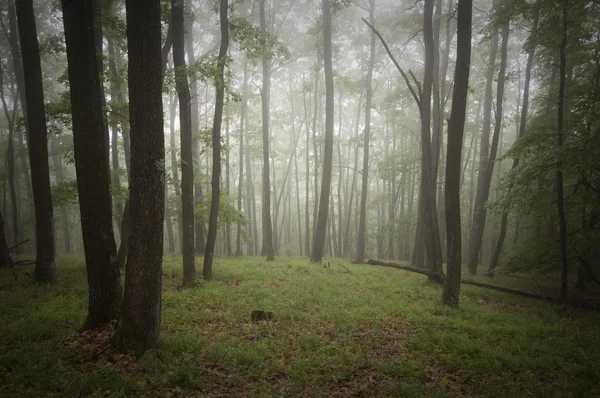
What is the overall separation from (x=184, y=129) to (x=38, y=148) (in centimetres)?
457

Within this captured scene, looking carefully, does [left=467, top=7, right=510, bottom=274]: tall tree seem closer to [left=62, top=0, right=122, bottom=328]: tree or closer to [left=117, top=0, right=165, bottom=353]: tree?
[left=117, top=0, right=165, bottom=353]: tree

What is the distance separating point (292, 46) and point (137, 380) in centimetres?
2184

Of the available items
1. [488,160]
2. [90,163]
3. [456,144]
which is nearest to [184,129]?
[90,163]

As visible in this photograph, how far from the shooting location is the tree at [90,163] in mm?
5367

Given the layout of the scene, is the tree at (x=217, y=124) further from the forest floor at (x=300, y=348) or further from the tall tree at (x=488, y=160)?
the tall tree at (x=488, y=160)

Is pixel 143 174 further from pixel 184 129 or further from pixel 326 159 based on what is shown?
pixel 326 159

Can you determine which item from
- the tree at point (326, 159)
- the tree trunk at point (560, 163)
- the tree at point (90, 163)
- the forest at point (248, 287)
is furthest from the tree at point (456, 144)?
the tree at point (90, 163)

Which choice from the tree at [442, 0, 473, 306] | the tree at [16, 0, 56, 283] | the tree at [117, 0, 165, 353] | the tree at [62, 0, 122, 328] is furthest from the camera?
the tree at [16, 0, 56, 283]

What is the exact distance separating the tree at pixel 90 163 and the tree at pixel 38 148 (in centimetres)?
482

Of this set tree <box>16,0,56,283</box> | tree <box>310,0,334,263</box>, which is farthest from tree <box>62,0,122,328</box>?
tree <box>310,0,334,263</box>

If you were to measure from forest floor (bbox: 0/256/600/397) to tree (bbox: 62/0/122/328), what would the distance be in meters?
0.86

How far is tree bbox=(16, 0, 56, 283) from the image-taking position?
8523mm

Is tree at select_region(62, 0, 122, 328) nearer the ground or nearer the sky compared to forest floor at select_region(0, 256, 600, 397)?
nearer the sky

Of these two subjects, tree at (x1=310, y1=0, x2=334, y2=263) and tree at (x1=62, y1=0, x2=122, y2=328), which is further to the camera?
tree at (x1=310, y1=0, x2=334, y2=263)
